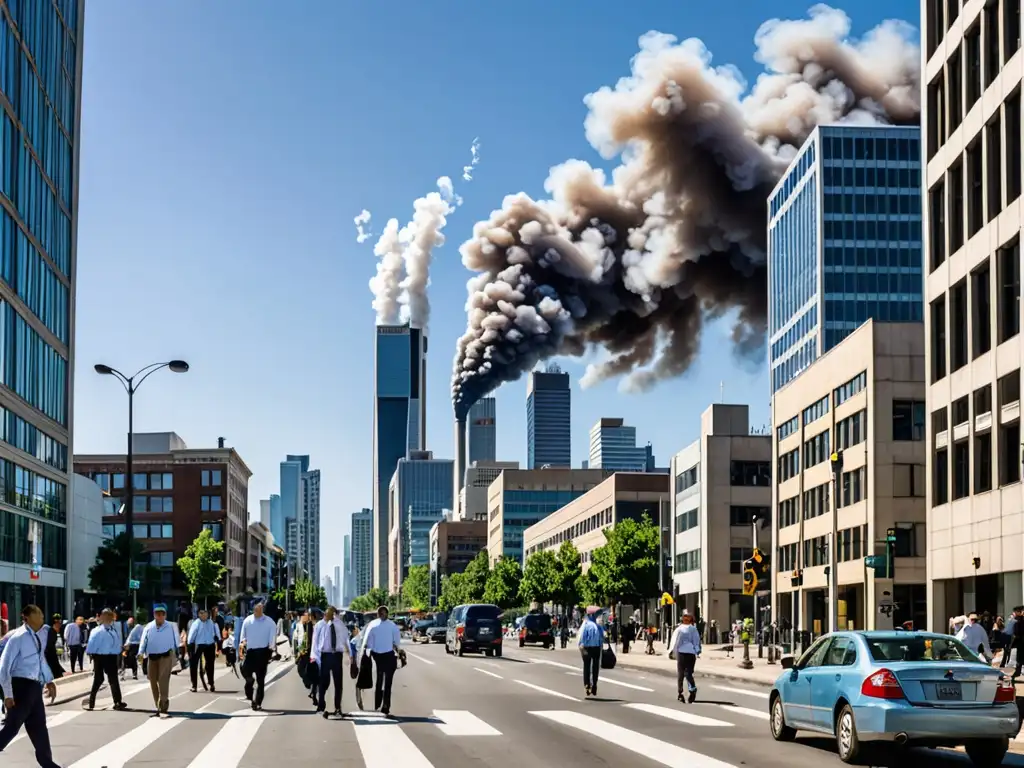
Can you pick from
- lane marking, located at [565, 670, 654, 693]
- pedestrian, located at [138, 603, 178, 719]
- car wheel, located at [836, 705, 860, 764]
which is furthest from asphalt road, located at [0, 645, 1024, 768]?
lane marking, located at [565, 670, 654, 693]

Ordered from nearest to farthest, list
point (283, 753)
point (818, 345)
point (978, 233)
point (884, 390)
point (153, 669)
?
point (283, 753) < point (153, 669) < point (978, 233) < point (884, 390) < point (818, 345)

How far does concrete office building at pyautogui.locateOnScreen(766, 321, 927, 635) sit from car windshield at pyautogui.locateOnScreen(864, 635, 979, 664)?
4279cm

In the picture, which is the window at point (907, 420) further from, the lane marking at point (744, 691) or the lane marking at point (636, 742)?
the lane marking at point (636, 742)

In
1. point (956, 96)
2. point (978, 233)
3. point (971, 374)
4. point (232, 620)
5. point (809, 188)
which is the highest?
point (809, 188)

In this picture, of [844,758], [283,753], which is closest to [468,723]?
[283,753]

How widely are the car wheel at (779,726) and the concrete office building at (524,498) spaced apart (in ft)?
560

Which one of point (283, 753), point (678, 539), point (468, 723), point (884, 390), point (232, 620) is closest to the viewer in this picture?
point (283, 753)

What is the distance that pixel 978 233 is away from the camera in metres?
43.6

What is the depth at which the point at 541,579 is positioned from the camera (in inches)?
4619

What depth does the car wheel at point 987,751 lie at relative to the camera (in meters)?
14.6

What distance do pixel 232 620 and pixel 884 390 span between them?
33.5m

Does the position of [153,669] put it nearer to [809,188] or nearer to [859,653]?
[859,653]

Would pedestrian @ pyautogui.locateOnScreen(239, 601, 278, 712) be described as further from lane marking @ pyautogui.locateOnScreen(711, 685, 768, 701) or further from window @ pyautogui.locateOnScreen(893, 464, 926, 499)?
window @ pyautogui.locateOnScreen(893, 464, 926, 499)


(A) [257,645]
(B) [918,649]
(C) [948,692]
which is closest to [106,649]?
(A) [257,645]
